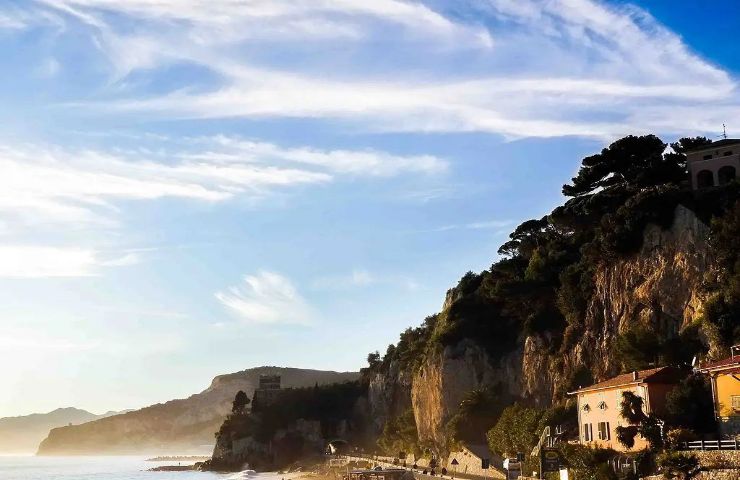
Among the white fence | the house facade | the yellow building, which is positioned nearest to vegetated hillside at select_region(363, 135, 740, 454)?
the house facade

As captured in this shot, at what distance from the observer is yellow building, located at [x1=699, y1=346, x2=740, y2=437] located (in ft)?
132

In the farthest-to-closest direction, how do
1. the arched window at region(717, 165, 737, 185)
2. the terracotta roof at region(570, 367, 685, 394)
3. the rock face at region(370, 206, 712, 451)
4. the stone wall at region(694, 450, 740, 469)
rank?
the arched window at region(717, 165, 737, 185), the rock face at region(370, 206, 712, 451), the terracotta roof at region(570, 367, 685, 394), the stone wall at region(694, 450, 740, 469)

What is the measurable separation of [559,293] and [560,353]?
6.12 metres

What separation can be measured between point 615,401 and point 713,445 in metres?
11.1

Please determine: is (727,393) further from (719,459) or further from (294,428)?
(294,428)

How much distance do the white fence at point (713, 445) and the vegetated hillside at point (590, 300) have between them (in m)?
11.5

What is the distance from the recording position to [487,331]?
86.6m

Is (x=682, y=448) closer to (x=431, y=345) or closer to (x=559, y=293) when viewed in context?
(x=559, y=293)

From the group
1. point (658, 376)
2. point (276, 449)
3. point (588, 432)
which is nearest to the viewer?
point (658, 376)

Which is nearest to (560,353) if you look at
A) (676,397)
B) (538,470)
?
(538,470)

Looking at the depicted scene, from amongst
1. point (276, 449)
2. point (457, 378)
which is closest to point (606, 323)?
point (457, 378)

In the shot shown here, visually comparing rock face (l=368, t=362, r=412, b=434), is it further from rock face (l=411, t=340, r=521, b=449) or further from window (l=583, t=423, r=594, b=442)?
window (l=583, t=423, r=594, b=442)

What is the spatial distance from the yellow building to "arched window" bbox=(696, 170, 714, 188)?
2985cm

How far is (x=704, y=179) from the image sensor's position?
68125 millimetres
